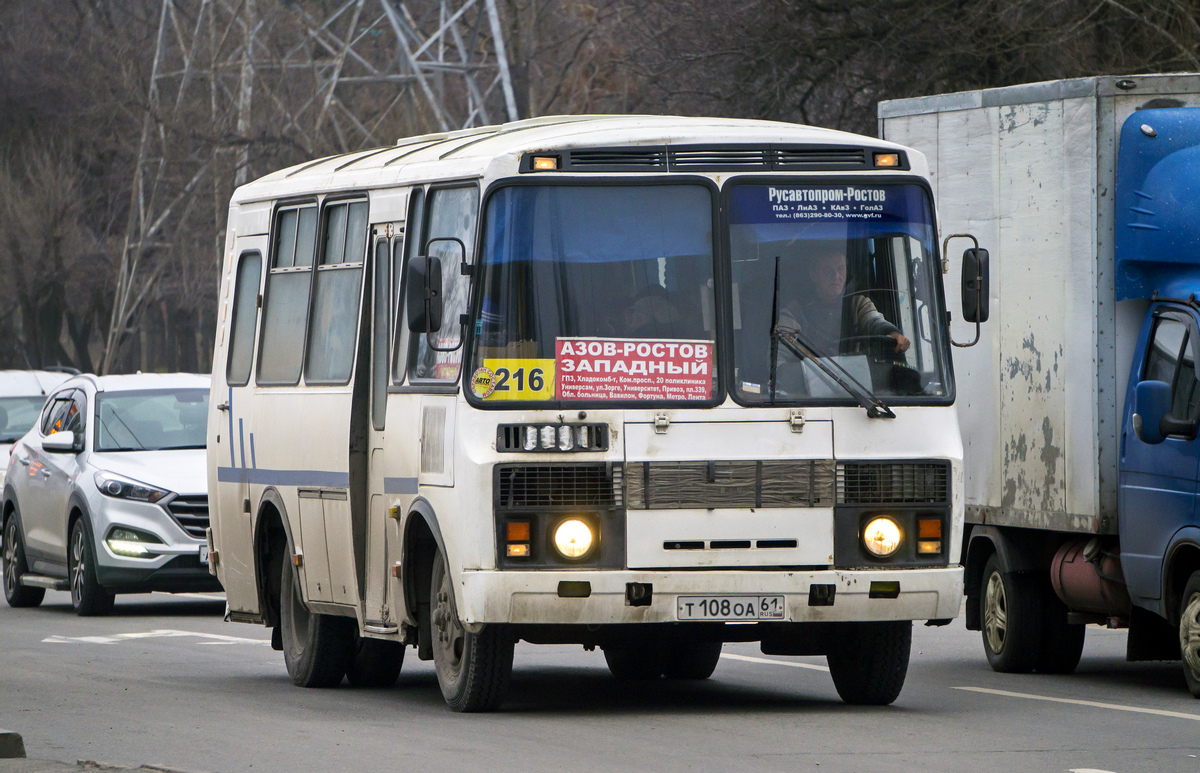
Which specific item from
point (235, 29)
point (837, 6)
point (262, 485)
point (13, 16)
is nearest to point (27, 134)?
point (13, 16)

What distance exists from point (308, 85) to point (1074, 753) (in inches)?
1387

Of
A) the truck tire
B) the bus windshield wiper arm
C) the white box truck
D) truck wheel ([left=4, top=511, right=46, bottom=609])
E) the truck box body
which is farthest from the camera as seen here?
truck wheel ([left=4, top=511, right=46, bottom=609])

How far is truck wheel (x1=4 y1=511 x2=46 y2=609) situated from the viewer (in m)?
20.5

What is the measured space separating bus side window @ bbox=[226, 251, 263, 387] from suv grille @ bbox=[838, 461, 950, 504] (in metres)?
4.51

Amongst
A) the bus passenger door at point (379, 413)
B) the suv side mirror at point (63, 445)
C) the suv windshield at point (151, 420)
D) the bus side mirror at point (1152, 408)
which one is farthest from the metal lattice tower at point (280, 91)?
the bus side mirror at point (1152, 408)

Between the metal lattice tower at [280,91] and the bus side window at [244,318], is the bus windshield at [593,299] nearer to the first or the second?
the bus side window at [244,318]

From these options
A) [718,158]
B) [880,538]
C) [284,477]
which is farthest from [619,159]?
[284,477]

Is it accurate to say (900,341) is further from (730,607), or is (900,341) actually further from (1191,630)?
(1191,630)

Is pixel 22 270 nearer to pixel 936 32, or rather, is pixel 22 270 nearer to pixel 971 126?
pixel 936 32

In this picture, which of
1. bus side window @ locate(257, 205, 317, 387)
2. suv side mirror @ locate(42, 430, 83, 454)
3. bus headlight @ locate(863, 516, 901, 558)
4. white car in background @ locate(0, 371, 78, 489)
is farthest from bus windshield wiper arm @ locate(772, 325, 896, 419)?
white car in background @ locate(0, 371, 78, 489)

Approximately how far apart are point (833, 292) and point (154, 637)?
7774 mm

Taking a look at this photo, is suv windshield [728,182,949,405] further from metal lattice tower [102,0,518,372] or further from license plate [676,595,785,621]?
metal lattice tower [102,0,518,372]

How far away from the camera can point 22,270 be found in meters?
55.3

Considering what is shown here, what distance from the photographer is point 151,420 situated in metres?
19.7
